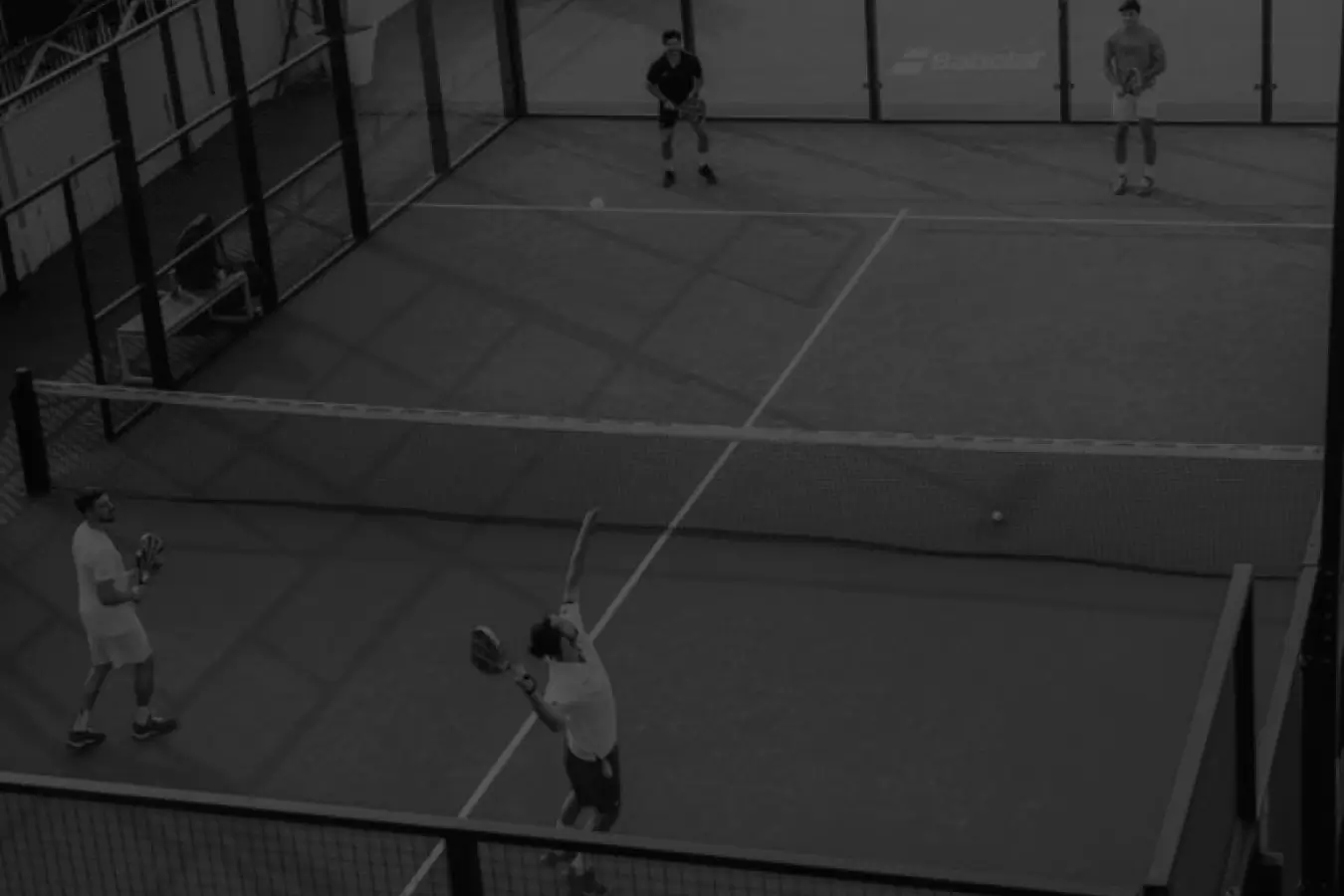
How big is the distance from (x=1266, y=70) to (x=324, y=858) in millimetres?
16667

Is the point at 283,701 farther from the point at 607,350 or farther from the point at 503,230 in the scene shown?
the point at 503,230

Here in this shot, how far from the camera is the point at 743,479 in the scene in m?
19.2

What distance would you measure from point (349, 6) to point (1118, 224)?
10813mm

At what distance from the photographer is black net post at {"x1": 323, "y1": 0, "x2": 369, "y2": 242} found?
2416 centimetres

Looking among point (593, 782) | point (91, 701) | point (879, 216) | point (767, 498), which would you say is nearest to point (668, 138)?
point (879, 216)

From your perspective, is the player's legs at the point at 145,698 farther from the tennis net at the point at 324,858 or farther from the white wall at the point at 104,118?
the white wall at the point at 104,118

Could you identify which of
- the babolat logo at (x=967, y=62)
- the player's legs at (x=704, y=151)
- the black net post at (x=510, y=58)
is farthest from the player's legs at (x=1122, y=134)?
the black net post at (x=510, y=58)

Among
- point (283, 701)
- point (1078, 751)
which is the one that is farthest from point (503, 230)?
point (1078, 751)

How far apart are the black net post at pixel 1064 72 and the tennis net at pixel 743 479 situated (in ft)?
28.5

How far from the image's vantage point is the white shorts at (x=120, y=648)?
15812 mm

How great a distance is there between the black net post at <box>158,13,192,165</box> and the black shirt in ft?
16.7

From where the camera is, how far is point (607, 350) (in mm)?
22203

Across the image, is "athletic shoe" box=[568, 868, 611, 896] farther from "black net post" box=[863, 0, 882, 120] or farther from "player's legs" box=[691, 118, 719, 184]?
"black net post" box=[863, 0, 882, 120]

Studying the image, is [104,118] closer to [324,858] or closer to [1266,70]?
[1266,70]
